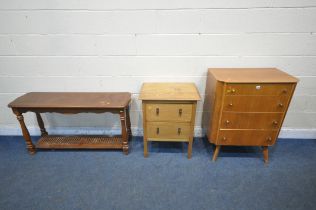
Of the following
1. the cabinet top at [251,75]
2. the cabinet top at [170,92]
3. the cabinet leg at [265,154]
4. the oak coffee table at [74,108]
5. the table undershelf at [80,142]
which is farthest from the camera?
the table undershelf at [80,142]

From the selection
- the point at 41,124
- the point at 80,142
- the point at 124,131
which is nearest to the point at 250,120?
the point at 124,131

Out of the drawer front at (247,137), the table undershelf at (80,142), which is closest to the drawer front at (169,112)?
the drawer front at (247,137)

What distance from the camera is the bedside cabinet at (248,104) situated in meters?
1.53

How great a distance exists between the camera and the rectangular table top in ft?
5.71

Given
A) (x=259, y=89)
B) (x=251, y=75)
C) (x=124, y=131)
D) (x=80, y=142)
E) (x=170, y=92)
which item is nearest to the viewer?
(x=259, y=89)

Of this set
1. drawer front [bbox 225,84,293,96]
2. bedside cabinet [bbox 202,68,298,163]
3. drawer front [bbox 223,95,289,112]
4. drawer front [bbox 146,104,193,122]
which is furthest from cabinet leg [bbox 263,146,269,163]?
drawer front [bbox 146,104,193,122]

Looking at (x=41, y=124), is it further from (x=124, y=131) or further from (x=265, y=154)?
(x=265, y=154)

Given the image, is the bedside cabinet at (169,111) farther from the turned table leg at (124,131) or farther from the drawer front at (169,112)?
the turned table leg at (124,131)

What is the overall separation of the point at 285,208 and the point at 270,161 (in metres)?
0.57

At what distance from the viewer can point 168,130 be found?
183 cm

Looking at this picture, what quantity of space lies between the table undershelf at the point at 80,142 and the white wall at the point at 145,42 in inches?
22.9

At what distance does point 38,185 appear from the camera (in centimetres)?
167

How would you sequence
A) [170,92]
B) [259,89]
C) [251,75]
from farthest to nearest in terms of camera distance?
[170,92] → [251,75] → [259,89]

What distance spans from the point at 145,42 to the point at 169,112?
0.77m
